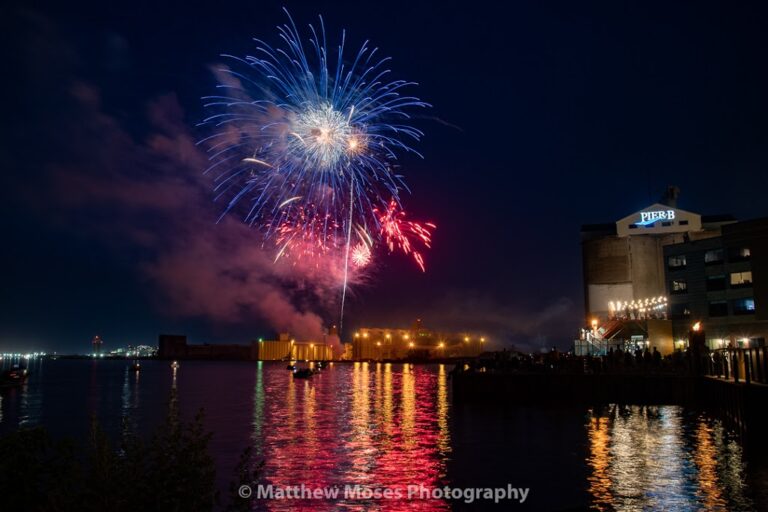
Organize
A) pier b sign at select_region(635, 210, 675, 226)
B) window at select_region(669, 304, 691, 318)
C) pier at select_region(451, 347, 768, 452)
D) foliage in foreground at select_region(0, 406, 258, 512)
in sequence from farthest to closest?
pier b sign at select_region(635, 210, 675, 226) → window at select_region(669, 304, 691, 318) → pier at select_region(451, 347, 768, 452) → foliage in foreground at select_region(0, 406, 258, 512)

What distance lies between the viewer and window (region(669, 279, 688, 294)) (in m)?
70.9

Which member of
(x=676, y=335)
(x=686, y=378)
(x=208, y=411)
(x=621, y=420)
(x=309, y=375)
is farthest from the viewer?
(x=309, y=375)

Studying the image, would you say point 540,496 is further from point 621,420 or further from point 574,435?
point 621,420

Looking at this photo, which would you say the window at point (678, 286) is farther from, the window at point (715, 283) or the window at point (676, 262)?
the window at point (715, 283)

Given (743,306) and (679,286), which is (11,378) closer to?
(679,286)

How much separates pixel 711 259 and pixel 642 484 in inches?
2070

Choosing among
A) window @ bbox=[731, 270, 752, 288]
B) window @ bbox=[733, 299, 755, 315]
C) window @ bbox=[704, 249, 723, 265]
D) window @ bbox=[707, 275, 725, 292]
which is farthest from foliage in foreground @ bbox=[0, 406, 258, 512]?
window @ bbox=[704, 249, 723, 265]

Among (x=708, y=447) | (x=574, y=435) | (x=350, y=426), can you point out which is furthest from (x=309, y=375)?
(x=708, y=447)

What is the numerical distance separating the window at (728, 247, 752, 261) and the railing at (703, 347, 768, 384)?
68.9ft

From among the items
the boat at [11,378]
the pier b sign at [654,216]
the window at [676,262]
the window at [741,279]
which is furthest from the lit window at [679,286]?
the boat at [11,378]

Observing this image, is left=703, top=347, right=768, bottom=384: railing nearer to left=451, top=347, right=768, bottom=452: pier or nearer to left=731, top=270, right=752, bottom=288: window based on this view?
left=451, top=347, right=768, bottom=452: pier

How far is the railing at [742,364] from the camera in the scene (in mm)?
31822

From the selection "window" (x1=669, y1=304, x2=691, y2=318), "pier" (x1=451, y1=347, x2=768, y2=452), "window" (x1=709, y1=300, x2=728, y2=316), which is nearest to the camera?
"pier" (x1=451, y1=347, x2=768, y2=452)

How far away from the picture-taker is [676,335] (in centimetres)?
6925
